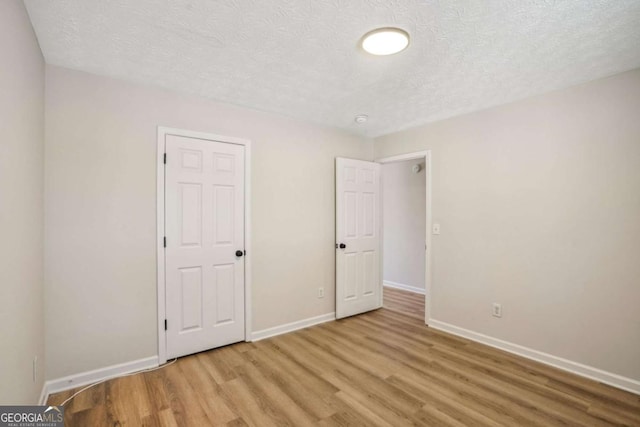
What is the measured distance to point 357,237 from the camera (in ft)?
13.1

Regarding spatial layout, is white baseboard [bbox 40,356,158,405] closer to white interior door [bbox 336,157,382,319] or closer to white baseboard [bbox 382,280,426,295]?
white interior door [bbox 336,157,382,319]

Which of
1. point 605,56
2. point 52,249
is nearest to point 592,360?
point 605,56

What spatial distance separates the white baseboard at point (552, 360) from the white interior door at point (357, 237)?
3.38 ft

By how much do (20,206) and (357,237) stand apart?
3.21 meters

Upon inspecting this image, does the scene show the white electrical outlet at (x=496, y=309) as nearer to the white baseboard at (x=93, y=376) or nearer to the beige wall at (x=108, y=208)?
the beige wall at (x=108, y=208)

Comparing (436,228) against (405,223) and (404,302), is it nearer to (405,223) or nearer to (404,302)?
(404,302)

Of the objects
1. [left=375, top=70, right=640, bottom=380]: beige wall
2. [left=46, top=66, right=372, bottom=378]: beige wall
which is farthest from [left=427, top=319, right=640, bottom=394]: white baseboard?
[left=46, top=66, right=372, bottom=378]: beige wall

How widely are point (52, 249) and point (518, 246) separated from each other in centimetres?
398

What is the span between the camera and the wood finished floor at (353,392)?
6.38ft

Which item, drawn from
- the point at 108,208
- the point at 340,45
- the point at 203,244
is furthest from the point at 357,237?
the point at 108,208

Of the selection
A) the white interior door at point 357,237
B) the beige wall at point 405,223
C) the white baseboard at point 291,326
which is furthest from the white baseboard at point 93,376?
the beige wall at point 405,223

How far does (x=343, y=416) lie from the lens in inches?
77.2

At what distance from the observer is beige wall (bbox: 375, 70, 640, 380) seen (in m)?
2.32

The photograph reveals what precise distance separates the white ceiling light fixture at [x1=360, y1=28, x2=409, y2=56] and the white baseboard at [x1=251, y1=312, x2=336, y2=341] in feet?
9.42
